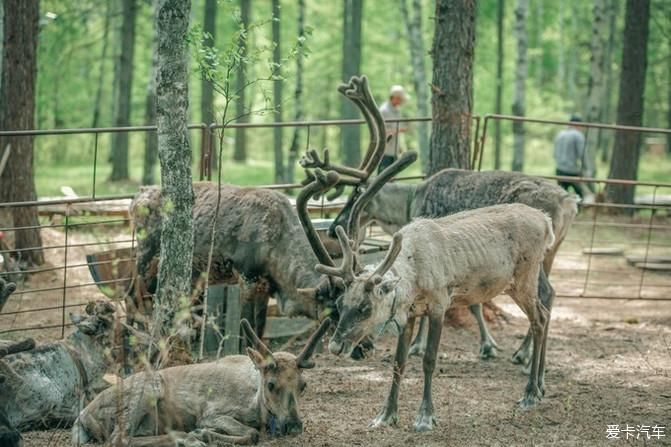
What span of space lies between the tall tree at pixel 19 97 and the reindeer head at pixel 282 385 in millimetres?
5919

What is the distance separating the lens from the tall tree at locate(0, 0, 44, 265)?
11.7 metres

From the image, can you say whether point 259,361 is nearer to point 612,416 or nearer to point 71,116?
point 612,416

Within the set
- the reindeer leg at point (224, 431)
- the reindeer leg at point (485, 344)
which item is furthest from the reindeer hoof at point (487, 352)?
the reindeer leg at point (224, 431)

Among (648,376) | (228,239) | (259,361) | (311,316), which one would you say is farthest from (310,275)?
(648,376)

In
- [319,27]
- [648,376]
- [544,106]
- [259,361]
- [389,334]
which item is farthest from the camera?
[544,106]

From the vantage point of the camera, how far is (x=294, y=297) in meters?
8.62

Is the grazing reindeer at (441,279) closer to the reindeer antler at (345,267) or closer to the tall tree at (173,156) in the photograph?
the reindeer antler at (345,267)

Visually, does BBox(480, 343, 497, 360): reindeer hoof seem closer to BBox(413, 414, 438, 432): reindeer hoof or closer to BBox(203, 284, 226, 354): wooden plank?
BBox(413, 414, 438, 432): reindeer hoof

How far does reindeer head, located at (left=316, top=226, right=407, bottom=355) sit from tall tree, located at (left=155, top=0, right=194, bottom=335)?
1.12 meters

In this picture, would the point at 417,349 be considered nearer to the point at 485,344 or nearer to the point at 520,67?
the point at 485,344

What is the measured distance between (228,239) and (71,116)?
24.8m

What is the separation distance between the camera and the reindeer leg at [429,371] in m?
7.45

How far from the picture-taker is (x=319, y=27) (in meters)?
31.7

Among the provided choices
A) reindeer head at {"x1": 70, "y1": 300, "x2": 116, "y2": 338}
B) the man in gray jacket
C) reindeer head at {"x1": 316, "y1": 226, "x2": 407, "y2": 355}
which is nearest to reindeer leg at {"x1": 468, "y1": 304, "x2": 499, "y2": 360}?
reindeer head at {"x1": 316, "y1": 226, "x2": 407, "y2": 355}
